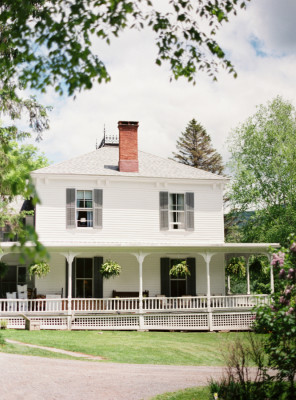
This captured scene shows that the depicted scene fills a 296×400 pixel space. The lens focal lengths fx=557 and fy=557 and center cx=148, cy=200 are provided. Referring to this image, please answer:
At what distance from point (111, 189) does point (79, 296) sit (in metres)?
4.96

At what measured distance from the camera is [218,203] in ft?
86.5

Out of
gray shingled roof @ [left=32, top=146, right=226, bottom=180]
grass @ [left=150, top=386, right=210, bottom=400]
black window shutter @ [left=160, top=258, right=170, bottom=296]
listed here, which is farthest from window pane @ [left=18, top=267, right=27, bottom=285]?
grass @ [left=150, top=386, right=210, bottom=400]

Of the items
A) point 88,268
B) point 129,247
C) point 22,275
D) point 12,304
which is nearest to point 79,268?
point 88,268

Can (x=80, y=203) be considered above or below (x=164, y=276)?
above

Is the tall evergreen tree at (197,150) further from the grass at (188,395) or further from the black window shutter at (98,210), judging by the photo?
the grass at (188,395)

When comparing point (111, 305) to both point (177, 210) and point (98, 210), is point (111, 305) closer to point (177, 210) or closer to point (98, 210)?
point (98, 210)

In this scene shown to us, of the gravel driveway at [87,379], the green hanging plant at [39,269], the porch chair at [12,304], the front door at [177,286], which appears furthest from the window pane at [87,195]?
the gravel driveway at [87,379]

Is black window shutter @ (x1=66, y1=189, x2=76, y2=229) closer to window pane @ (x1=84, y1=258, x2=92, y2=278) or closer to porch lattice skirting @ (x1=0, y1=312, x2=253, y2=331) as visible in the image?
window pane @ (x1=84, y1=258, x2=92, y2=278)

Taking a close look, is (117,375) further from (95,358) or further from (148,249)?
(148,249)

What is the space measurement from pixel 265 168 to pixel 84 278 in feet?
51.5

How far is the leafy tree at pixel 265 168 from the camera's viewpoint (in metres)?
34.2

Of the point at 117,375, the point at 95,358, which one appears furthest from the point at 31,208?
the point at 117,375

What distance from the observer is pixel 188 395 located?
11.0 m

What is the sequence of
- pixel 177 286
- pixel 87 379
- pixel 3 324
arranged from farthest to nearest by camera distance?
pixel 177 286, pixel 3 324, pixel 87 379
